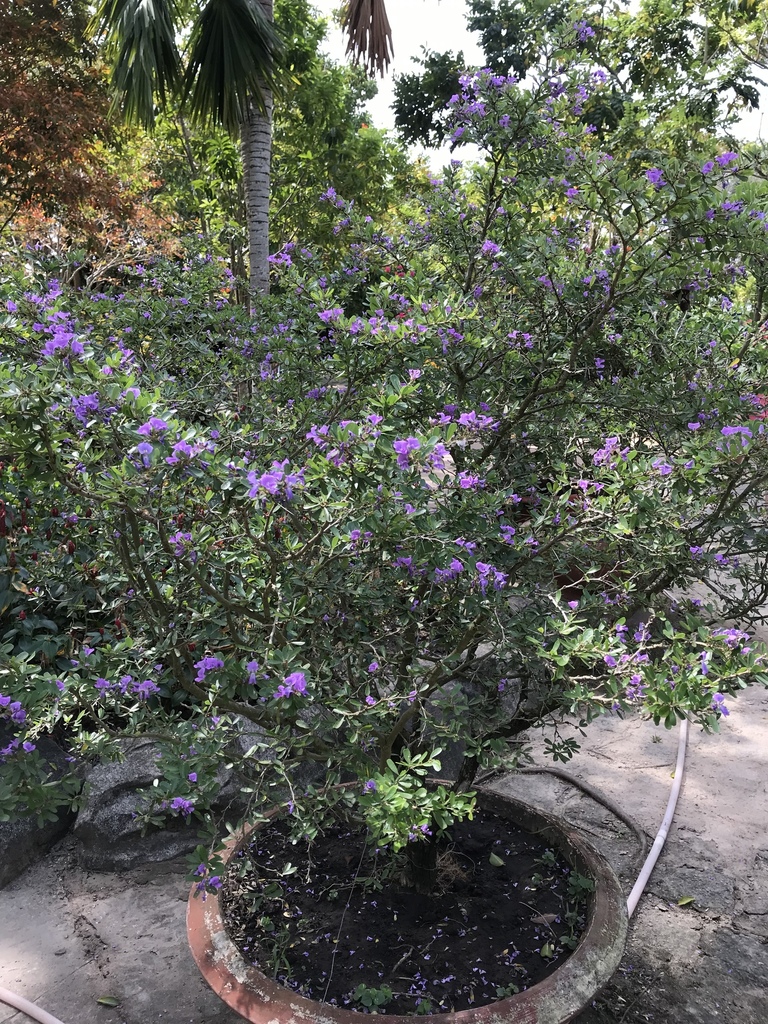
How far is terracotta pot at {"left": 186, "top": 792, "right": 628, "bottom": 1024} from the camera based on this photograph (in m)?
1.62

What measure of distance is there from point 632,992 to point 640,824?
98 cm

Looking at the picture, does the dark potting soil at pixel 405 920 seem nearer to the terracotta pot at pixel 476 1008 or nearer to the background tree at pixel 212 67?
the terracotta pot at pixel 476 1008

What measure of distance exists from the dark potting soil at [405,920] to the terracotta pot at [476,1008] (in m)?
0.10

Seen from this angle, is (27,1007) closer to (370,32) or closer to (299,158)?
(370,32)

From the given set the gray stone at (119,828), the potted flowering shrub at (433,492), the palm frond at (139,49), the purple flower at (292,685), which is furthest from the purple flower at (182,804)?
the palm frond at (139,49)

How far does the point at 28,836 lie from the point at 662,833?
2.56 m

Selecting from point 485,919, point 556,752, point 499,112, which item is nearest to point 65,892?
point 485,919

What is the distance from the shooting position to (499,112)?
81.6 inches

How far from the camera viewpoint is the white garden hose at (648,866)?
2100mm

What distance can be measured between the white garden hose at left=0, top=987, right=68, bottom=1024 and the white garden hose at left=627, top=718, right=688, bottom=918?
72.2 inches

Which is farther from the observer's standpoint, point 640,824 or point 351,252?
point 640,824

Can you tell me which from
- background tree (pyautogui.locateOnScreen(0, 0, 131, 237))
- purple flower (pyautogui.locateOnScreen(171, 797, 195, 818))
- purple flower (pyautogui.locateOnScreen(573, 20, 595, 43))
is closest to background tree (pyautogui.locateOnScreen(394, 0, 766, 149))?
background tree (pyautogui.locateOnScreen(0, 0, 131, 237))

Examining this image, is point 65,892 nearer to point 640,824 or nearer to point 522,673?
point 522,673

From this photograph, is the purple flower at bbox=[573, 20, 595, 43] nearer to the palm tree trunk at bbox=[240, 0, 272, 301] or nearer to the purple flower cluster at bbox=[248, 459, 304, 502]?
the purple flower cluster at bbox=[248, 459, 304, 502]
